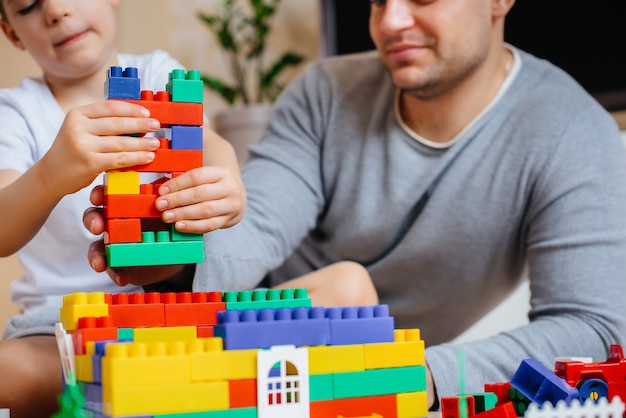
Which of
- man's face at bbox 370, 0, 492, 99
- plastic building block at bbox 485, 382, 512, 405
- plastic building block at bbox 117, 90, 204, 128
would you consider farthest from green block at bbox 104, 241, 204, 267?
man's face at bbox 370, 0, 492, 99

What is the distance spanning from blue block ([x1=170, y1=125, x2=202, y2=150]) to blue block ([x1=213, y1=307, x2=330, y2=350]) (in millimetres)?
191

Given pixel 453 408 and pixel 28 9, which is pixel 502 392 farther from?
pixel 28 9

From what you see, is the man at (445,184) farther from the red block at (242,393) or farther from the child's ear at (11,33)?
the red block at (242,393)

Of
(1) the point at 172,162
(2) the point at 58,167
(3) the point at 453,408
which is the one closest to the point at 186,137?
(1) the point at 172,162

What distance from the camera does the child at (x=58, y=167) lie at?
734 mm

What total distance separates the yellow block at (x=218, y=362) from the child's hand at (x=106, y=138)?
0.22m

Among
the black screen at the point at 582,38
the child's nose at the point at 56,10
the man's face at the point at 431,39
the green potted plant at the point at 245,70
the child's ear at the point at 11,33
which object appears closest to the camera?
the child's nose at the point at 56,10

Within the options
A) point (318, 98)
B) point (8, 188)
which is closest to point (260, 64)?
point (318, 98)

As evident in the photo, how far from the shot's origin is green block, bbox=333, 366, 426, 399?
0.61m

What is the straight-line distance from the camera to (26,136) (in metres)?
1.06

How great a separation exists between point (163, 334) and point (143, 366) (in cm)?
12

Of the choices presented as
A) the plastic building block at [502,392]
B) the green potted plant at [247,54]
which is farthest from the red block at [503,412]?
the green potted plant at [247,54]

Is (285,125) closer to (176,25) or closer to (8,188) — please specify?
(8,188)

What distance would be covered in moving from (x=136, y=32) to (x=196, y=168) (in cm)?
195
